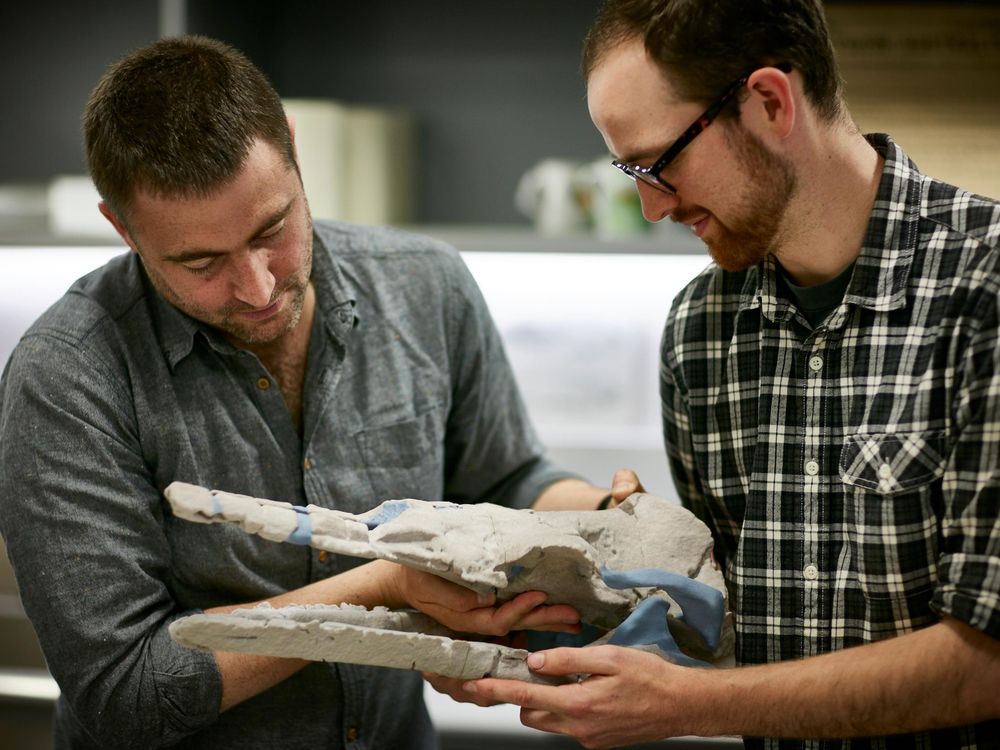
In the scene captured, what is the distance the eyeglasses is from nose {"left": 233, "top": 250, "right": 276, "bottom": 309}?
517mm

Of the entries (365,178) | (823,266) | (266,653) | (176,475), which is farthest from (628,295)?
(266,653)

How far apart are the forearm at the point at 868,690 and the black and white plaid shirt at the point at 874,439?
0.17 ft

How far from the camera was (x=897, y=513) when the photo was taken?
1271 millimetres

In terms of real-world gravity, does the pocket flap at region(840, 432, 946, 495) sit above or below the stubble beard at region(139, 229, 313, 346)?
below

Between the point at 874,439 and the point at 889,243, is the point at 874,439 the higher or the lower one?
the lower one

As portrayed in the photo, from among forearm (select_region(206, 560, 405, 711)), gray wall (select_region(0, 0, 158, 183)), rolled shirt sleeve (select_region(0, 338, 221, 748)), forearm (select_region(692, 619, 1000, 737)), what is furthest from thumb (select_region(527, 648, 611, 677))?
gray wall (select_region(0, 0, 158, 183))

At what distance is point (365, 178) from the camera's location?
254 cm

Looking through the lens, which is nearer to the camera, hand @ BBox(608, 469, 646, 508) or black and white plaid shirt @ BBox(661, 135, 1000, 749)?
black and white plaid shirt @ BBox(661, 135, 1000, 749)

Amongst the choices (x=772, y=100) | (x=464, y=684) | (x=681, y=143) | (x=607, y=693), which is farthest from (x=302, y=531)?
(x=772, y=100)

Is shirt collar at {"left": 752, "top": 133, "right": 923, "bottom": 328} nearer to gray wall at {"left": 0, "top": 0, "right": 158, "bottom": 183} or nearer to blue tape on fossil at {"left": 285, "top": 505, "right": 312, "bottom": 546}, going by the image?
blue tape on fossil at {"left": 285, "top": 505, "right": 312, "bottom": 546}

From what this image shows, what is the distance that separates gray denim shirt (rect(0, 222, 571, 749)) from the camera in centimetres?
137

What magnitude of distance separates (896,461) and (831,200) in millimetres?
360

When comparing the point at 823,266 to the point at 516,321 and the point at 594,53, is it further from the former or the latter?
the point at 516,321

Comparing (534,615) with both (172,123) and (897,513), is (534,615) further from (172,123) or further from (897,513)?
(172,123)
